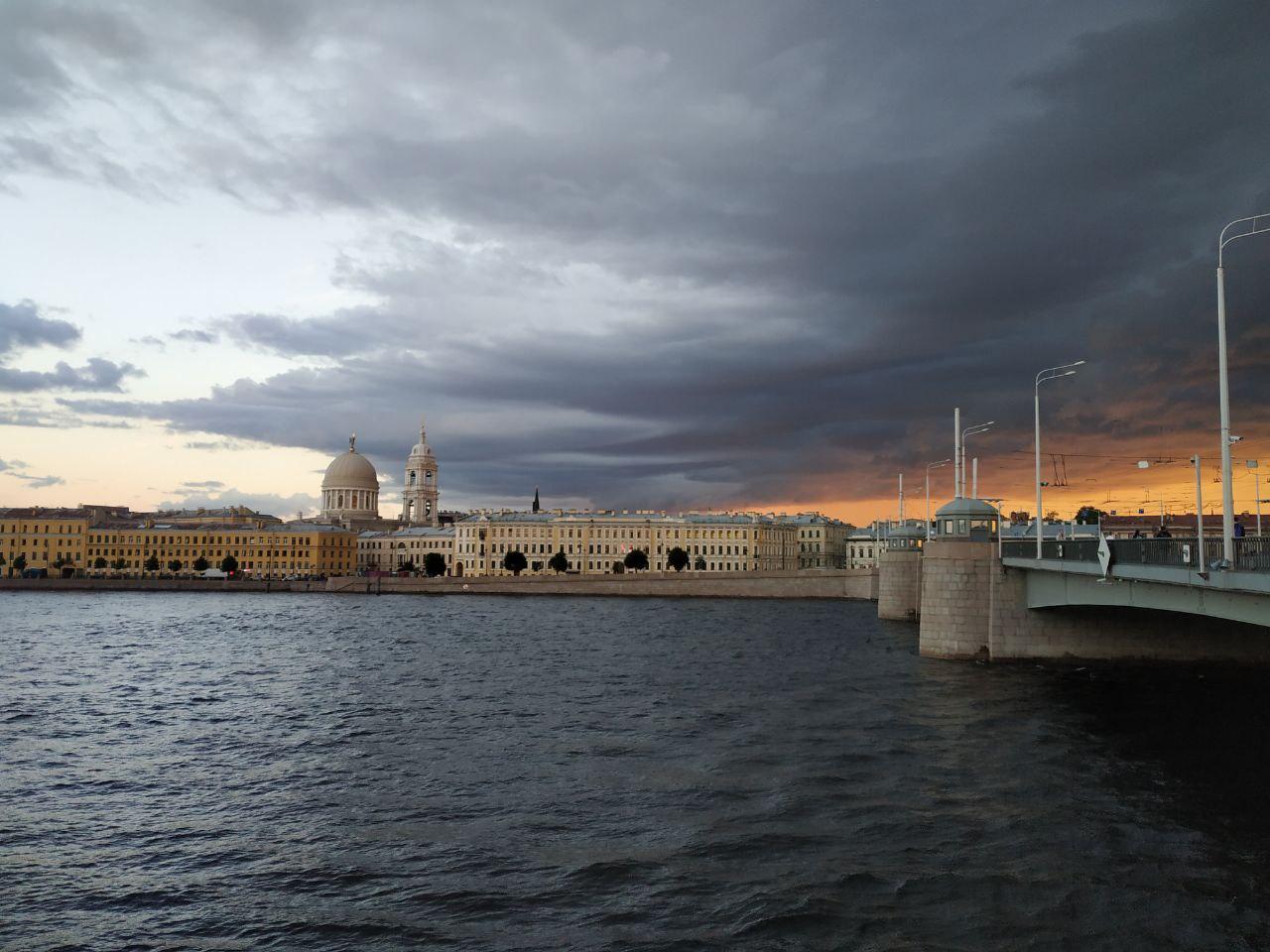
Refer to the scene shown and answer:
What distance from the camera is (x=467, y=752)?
19031 millimetres

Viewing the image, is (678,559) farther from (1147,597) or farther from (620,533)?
(1147,597)

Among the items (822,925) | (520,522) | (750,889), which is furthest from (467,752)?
(520,522)

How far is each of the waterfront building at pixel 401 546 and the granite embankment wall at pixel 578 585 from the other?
78.6ft

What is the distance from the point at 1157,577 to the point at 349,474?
145 m

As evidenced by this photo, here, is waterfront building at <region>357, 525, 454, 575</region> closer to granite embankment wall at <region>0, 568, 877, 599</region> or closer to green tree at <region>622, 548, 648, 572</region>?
granite embankment wall at <region>0, 568, 877, 599</region>

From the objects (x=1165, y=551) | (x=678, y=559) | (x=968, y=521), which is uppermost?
(x=968, y=521)

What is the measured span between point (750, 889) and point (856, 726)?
34.7 feet

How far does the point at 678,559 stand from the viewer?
11544 cm

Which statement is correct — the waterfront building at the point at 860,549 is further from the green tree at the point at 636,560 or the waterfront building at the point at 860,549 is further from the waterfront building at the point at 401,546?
the waterfront building at the point at 401,546

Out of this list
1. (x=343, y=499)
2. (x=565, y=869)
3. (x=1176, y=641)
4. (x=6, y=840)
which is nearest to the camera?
(x=565, y=869)

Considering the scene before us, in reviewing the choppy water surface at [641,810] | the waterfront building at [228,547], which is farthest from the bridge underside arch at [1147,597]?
the waterfront building at [228,547]

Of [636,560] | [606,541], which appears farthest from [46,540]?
[636,560]

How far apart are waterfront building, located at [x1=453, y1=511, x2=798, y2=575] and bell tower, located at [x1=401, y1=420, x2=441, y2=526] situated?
36554 millimetres

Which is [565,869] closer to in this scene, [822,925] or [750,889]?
[750,889]
